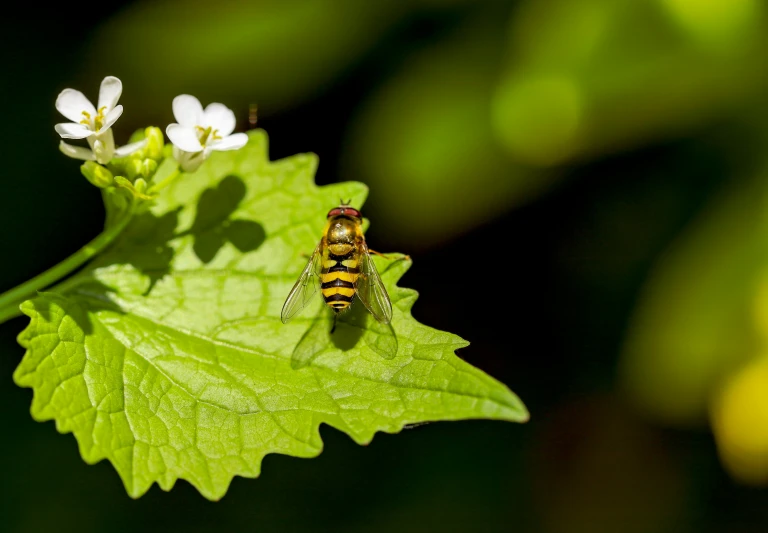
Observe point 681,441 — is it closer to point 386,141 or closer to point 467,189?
point 467,189

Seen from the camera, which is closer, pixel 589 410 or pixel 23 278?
pixel 23 278

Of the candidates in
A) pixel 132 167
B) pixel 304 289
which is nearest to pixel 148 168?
pixel 132 167

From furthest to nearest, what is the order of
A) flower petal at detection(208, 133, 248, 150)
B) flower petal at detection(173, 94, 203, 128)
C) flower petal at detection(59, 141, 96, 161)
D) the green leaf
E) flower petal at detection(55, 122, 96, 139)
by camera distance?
flower petal at detection(173, 94, 203, 128)
flower petal at detection(208, 133, 248, 150)
flower petal at detection(59, 141, 96, 161)
flower petal at detection(55, 122, 96, 139)
the green leaf

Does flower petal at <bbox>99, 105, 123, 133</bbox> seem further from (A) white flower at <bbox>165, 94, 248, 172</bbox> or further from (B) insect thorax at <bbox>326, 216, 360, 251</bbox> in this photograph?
(B) insect thorax at <bbox>326, 216, 360, 251</bbox>

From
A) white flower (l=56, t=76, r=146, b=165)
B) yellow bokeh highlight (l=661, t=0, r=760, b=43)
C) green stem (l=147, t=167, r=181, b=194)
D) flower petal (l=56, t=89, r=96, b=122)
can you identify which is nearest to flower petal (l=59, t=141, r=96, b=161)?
white flower (l=56, t=76, r=146, b=165)

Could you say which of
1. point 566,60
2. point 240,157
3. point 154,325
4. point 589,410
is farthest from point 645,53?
point 154,325

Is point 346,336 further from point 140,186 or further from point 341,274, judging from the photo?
point 140,186

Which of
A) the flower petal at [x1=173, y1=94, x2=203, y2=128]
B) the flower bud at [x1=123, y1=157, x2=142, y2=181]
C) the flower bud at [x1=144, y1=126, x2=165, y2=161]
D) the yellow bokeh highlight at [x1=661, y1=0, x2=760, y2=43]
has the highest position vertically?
the yellow bokeh highlight at [x1=661, y1=0, x2=760, y2=43]
